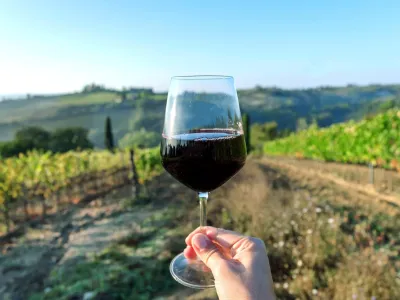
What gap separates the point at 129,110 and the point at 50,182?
50.8 meters

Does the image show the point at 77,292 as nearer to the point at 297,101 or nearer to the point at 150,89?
the point at 150,89

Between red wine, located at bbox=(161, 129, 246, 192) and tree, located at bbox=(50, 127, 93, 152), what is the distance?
157 feet

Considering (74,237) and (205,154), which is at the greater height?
(205,154)

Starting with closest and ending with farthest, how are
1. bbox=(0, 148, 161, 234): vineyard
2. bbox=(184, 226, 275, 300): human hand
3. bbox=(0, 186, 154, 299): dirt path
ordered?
bbox=(184, 226, 275, 300): human hand < bbox=(0, 186, 154, 299): dirt path < bbox=(0, 148, 161, 234): vineyard

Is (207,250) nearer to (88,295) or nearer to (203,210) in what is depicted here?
(203,210)

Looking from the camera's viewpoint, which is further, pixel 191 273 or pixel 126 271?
pixel 126 271

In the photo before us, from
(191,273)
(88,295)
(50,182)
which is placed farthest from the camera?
(50,182)

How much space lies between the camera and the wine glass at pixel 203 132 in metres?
1.31

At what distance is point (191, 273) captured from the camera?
1.50m

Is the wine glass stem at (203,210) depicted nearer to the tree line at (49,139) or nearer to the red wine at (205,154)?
the red wine at (205,154)

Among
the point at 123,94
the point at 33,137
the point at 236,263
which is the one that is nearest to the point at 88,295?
the point at 236,263

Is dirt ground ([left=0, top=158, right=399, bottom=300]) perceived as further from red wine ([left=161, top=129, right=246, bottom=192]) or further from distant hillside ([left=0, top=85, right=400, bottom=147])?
distant hillside ([left=0, top=85, right=400, bottom=147])

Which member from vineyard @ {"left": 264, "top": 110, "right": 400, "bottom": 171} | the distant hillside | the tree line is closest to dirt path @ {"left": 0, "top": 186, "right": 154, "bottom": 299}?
vineyard @ {"left": 264, "top": 110, "right": 400, "bottom": 171}

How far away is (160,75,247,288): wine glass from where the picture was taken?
1.31 meters
